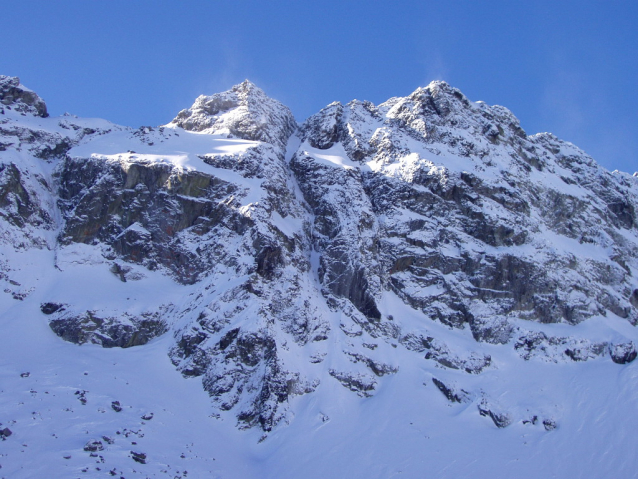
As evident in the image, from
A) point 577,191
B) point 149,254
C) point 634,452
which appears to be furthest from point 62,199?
point 577,191

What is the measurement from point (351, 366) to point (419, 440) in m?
8.60

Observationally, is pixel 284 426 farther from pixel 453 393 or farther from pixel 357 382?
pixel 453 393

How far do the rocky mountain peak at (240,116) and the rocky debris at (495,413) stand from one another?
41037 mm

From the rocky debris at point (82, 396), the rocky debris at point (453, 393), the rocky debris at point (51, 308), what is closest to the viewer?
the rocky debris at point (82, 396)

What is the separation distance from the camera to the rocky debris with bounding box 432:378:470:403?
41656 mm

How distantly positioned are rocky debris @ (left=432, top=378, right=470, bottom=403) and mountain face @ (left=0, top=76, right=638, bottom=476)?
157 millimetres

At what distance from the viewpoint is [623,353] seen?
1907 inches

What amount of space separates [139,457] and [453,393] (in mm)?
25699

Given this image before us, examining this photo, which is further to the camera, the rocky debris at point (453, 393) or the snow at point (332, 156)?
the snow at point (332, 156)

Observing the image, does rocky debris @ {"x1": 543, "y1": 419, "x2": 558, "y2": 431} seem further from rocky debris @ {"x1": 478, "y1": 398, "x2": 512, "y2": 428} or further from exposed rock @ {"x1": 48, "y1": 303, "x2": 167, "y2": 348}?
exposed rock @ {"x1": 48, "y1": 303, "x2": 167, "y2": 348}

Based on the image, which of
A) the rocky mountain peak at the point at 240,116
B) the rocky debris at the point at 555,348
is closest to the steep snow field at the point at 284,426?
the rocky debris at the point at 555,348

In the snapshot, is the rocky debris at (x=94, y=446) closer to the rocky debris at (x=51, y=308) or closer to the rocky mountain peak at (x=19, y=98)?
the rocky debris at (x=51, y=308)

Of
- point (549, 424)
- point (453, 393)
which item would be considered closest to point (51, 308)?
point (453, 393)

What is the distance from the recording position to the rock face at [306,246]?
137 feet
